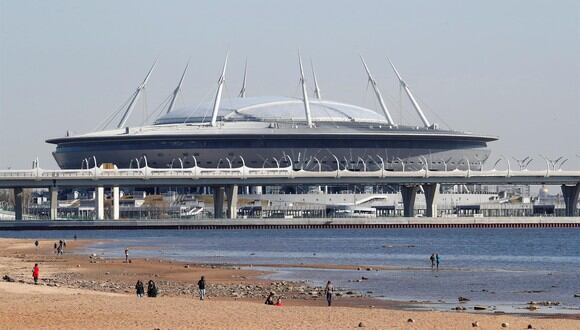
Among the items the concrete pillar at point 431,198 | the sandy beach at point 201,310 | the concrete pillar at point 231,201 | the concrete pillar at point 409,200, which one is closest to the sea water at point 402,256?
A: the sandy beach at point 201,310

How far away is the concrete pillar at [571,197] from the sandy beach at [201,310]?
106 m

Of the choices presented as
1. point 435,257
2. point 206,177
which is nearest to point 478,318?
point 435,257

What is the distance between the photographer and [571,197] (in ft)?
543

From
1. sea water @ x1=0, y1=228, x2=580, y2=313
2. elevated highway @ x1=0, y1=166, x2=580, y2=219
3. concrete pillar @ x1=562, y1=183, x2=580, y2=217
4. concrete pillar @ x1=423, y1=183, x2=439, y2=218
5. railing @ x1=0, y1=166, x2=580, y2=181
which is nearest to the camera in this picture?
sea water @ x1=0, y1=228, x2=580, y2=313

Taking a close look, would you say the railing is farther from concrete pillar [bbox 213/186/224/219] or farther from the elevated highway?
concrete pillar [bbox 213/186/224/219]

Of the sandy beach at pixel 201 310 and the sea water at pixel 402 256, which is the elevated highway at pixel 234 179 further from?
the sandy beach at pixel 201 310

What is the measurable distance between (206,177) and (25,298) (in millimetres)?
105265

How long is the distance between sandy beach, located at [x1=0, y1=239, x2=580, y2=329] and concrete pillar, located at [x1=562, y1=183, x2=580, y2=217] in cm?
10580

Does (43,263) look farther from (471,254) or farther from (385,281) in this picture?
(471,254)

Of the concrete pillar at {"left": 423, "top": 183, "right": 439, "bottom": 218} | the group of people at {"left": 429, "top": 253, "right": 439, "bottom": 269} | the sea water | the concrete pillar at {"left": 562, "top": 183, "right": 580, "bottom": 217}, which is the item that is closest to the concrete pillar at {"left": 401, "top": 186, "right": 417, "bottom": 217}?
the concrete pillar at {"left": 423, "top": 183, "right": 439, "bottom": 218}

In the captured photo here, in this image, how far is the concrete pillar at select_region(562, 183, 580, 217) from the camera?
163750 millimetres

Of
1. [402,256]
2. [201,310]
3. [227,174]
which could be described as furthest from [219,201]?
[201,310]

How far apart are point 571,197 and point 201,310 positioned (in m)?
127

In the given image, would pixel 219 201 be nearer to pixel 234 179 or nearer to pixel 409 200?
pixel 234 179
